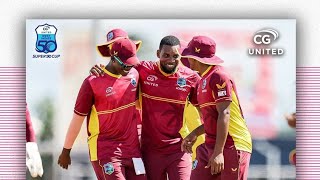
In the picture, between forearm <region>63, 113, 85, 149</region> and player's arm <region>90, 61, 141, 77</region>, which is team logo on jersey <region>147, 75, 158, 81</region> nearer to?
player's arm <region>90, 61, 141, 77</region>

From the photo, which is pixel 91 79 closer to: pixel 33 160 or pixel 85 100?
pixel 85 100

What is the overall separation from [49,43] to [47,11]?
335 mm

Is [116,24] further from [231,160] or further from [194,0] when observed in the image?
[231,160]

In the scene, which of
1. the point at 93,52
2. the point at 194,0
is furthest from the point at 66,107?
the point at 194,0

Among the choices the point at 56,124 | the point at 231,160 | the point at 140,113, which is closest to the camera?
the point at 231,160

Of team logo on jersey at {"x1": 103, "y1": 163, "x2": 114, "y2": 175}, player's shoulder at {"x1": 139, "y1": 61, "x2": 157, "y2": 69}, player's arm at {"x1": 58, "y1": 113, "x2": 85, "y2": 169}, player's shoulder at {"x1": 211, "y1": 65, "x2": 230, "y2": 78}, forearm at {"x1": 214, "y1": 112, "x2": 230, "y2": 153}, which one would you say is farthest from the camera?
player's arm at {"x1": 58, "y1": 113, "x2": 85, "y2": 169}

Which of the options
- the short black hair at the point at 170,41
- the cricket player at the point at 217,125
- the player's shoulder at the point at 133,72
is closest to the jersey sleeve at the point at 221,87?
the cricket player at the point at 217,125

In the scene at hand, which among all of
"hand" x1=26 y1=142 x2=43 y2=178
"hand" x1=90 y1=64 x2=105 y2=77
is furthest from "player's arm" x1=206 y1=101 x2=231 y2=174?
"hand" x1=26 y1=142 x2=43 y2=178

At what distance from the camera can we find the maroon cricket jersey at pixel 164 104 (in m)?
6.27

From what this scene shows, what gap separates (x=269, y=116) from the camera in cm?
677

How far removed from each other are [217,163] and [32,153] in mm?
2076

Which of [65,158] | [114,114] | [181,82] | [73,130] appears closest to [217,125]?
[181,82]

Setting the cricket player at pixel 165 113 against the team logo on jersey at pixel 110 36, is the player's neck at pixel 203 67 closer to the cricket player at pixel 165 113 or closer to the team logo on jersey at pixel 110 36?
the cricket player at pixel 165 113

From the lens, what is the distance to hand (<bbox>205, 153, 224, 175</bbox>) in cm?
566
